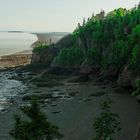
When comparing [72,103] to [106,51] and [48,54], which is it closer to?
[106,51]

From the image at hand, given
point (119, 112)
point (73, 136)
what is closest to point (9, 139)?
point (73, 136)

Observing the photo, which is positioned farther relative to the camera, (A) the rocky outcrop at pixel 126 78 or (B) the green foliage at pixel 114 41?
(B) the green foliage at pixel 114 41

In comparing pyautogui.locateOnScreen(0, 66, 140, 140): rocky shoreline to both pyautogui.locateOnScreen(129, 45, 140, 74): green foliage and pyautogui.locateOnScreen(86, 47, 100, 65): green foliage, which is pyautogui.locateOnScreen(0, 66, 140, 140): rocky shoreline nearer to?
pyautogui.locateOnScreen(129, 45, 140, 74): green foliage

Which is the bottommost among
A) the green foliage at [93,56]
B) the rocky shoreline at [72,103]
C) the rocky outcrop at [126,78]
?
the rocky shoreline at [72,103]

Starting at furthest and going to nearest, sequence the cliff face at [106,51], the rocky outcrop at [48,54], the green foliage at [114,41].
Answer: the rocky outcrop at [48,54], the green foliage at [114,41], the cliff face at [106,51]

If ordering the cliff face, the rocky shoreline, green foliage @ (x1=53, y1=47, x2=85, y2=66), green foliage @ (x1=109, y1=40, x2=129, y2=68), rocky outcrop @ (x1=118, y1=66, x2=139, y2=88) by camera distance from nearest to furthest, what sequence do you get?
the rocky shoreline
rocky outcrop @ (x1=118, y1=66, x2=139, y2=88)
the cliff face
green foliage @ (x1=109, y1=40, x2=129, y2=68)
green foliage @ (x1=53, y1=47, x2=85, y2=66)

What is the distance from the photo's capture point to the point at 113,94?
91938 mm

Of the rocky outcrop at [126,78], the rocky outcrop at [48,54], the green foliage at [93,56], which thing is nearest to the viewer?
the rocky outcrop at [126,78]

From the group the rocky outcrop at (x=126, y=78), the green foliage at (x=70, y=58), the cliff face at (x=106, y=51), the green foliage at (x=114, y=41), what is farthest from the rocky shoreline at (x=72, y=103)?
the green foliage at (x=70, y=58)

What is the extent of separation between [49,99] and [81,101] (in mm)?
7782

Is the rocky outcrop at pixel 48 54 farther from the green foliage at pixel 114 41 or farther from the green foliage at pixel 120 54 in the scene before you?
the green foliage at pixel 120 54

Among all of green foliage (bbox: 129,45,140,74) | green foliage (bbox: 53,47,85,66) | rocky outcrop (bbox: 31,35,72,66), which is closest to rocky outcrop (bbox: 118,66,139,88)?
green foliage (bbox: 129,45,140,74)

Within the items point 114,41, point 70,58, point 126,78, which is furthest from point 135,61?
point 70,58

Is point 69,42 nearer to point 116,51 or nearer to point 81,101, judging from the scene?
point 116,51
